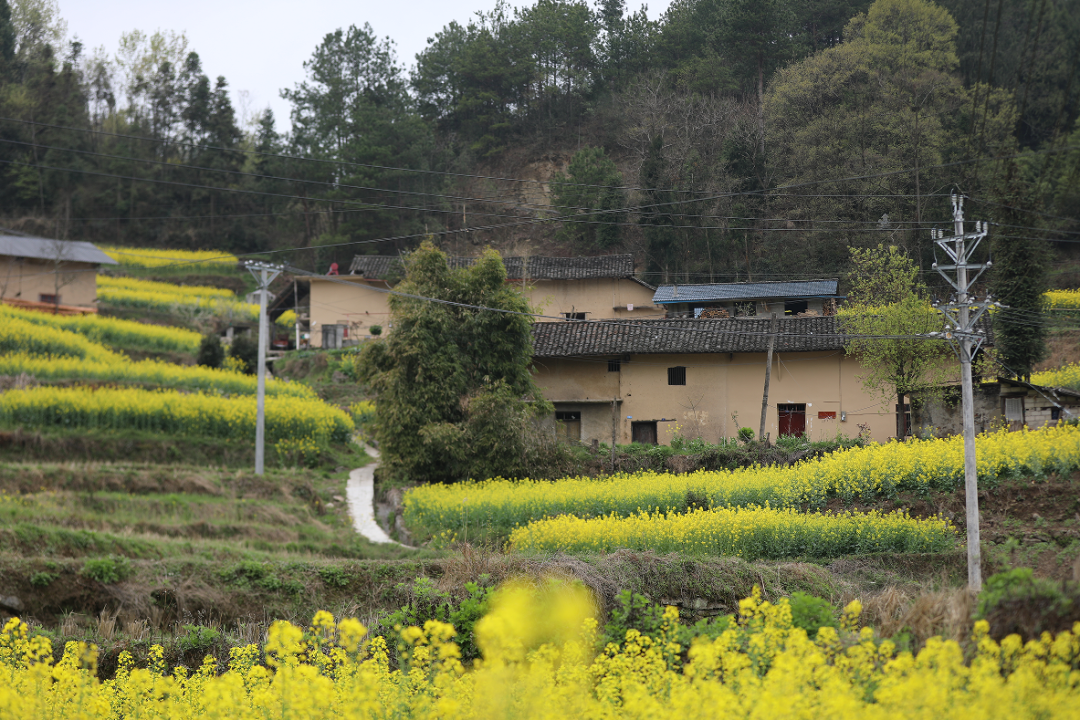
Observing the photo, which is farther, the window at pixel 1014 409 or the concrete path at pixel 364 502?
the window at pixel 1014 409

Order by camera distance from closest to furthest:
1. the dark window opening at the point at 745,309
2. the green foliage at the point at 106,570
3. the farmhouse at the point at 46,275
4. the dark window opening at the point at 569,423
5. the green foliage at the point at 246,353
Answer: the green foliage at the point at 106,570, the dark window opening at the point at 569,423, the dark window opening at the point at 745,309, the green foliage at the point at 246,353, the farmhouse at the point at 46,275

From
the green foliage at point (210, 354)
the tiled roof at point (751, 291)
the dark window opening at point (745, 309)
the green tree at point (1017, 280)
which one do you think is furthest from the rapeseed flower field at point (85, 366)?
the green tree at point (1017, 280)

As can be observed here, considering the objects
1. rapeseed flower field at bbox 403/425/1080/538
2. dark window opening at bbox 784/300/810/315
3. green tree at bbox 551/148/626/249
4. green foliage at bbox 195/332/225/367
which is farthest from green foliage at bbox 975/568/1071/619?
green tree at bbox 551/148/626/249

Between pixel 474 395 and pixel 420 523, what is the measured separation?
240 inches

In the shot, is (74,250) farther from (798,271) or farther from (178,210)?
(798,271)

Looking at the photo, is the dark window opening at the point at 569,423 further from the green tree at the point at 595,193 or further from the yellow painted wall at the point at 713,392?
Result: the green tree at the point at 595,193

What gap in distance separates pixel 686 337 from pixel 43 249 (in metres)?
32.4

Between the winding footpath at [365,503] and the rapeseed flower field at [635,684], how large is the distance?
40.4 feet

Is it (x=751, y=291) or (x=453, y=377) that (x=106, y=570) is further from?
(x=751, y=291)

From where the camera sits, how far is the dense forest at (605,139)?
34875 mm

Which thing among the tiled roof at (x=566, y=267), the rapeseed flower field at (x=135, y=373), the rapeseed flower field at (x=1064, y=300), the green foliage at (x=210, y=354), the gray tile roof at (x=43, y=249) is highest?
the gray tile roof at (x=43, y=249)

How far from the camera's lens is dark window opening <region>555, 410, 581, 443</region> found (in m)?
31.4

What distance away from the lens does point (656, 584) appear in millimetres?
11344

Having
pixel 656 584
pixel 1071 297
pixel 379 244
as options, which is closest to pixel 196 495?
pixel 656 584
